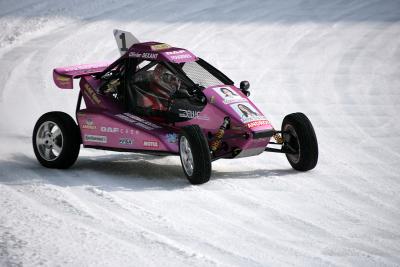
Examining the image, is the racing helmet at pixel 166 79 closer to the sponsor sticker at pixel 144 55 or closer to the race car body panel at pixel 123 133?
the sponsor sticker at pixel 144 55

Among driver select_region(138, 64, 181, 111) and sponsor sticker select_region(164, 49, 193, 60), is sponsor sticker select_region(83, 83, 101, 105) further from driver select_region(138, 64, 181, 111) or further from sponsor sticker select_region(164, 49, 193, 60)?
sponsor sticker select_region(164, 49, 193, 60)

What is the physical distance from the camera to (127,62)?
10742 millimetres

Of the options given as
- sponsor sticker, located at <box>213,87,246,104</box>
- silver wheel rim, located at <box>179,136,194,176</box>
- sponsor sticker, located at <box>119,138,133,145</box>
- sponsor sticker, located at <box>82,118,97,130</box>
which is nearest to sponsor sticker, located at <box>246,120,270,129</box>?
sponsor sticker, located at <box>213,87,246,104</box>

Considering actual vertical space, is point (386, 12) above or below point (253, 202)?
above

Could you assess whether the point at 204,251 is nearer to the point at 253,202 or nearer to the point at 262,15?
the point at 253,202

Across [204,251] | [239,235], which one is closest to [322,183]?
[239,235]

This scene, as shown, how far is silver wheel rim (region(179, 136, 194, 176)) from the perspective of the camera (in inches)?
375

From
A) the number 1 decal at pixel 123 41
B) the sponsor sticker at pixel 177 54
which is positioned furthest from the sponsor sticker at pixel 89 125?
the number 1 decal at pixel 123 41

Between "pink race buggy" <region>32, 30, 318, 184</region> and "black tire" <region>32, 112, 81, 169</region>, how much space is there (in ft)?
0.04

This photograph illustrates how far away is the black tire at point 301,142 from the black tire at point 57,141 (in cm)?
259

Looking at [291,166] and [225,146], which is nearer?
[225,146]

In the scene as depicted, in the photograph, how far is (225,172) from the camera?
10.4 metres

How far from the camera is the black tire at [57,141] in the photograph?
10.3 meters

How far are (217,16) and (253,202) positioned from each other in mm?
14145
